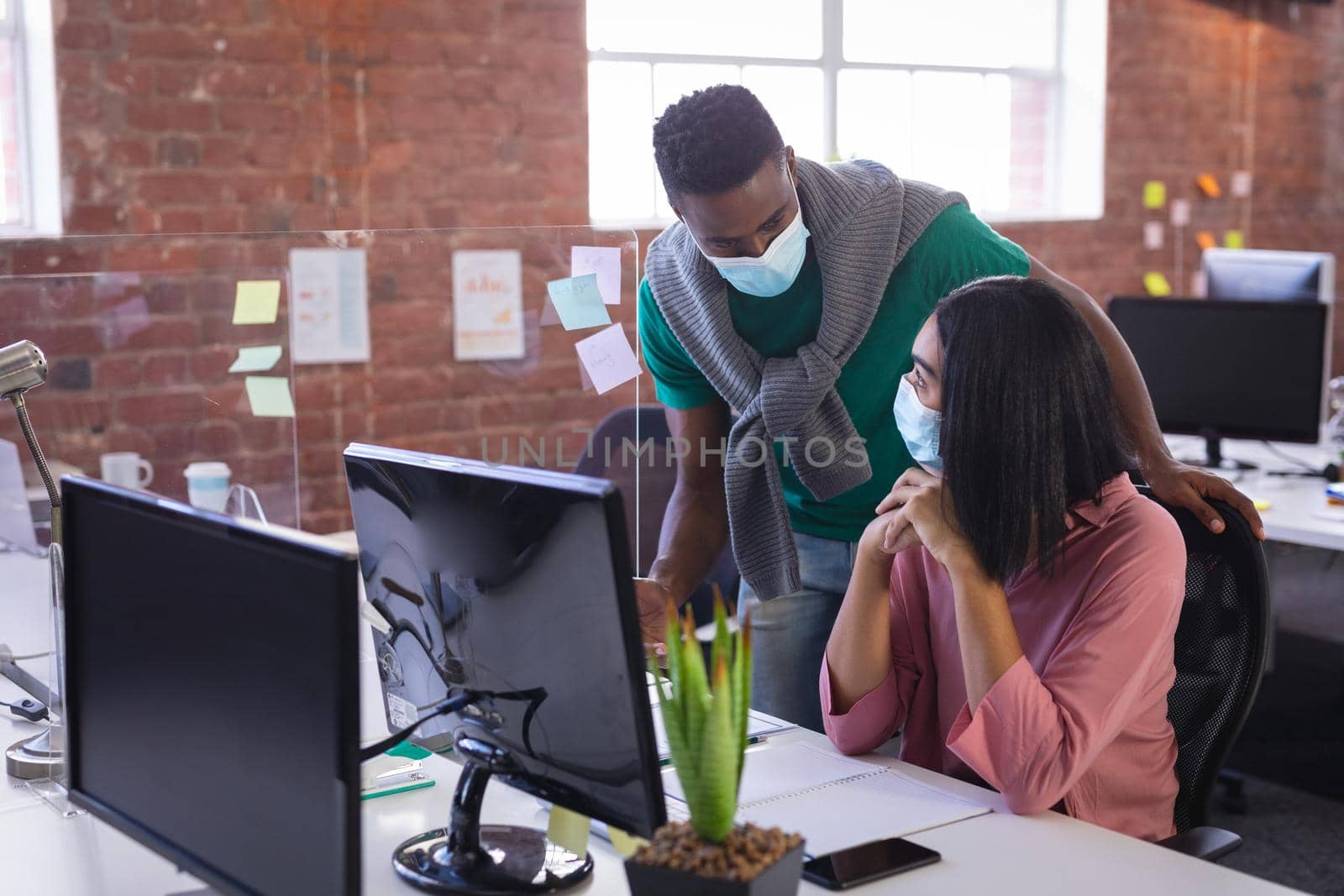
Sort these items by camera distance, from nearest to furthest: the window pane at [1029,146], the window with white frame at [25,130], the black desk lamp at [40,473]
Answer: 1. the black desk lamp at [40,473]
2. the window with white frame at [25,130]
3. the window pane at [1029,146]

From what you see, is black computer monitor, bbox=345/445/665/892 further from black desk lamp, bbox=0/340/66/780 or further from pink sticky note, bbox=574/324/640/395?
pink sticky note, bbox=574/324/640/395

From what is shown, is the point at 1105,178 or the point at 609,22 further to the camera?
the point at 1105,178

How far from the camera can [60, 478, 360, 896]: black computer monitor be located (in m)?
0.93

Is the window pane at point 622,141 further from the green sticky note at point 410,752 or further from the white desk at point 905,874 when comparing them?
the white desk at point 905,874

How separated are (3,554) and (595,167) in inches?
96.1

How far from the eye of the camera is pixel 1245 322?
3.34 metres

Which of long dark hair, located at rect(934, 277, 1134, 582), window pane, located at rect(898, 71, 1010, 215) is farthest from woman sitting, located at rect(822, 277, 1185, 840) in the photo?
window pane, located at rect(898, 71, 1010, 215)

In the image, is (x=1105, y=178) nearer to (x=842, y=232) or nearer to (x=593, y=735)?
(x=842, y=232)

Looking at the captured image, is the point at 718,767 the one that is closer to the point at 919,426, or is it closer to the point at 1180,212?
the point at 919,426

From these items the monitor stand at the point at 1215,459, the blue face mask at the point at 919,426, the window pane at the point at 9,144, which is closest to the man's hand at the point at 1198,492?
the blue face mask at the point at 919,426

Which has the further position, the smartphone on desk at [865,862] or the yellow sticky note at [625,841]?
the smartphone on desk at [865,862]

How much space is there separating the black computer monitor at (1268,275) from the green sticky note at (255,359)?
267 centimetres

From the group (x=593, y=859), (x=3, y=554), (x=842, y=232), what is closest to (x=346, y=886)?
(x=593, y=859)

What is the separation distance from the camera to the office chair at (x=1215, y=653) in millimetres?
→ 1498
